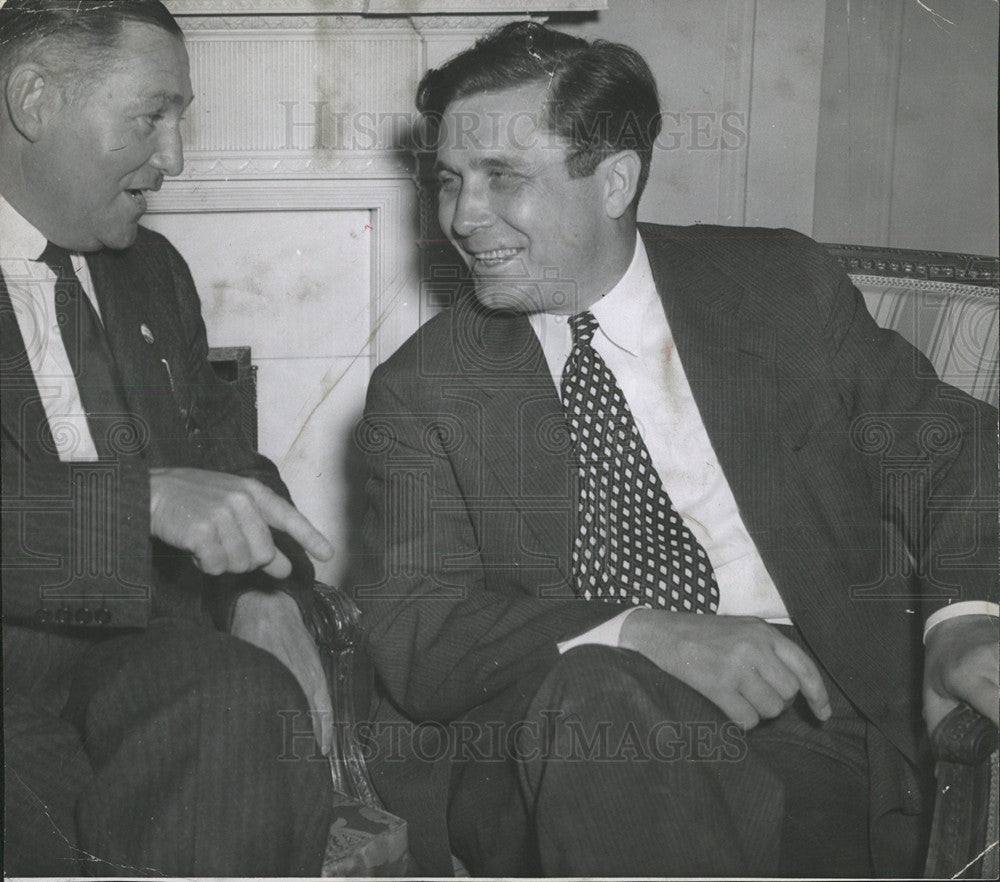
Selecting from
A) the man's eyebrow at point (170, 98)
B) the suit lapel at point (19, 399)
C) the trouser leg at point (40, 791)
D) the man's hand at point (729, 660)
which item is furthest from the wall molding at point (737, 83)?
the trouser leg at point (40, 791)

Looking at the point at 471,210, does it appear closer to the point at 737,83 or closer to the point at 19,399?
the point at 737,83

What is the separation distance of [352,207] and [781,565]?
718 millimetres

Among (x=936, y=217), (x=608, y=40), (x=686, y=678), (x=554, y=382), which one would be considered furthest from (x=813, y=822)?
(x=608, y=40)

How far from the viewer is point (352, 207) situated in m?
1.40

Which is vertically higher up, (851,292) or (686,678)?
(851,292)

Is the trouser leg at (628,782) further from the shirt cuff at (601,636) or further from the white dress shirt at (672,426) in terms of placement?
the white dress shirt at (672,426)

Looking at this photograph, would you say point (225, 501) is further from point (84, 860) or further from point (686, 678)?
point (686, 678)

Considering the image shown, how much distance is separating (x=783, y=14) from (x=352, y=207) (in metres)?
0.59

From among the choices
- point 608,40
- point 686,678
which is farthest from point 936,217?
point 686,678

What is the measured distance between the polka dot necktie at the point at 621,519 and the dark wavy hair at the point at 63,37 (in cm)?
65

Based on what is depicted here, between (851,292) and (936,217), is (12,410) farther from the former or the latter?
(936,217)

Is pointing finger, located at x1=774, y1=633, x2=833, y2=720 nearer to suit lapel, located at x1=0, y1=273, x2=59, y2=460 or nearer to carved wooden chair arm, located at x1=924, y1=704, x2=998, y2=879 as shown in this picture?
carved wooden chair arm, located at x1=924, y1=704, x2=998, y2=879

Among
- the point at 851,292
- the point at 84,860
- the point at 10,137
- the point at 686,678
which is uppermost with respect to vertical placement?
the point at 10,137

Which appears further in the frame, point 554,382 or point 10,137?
point 554,382
